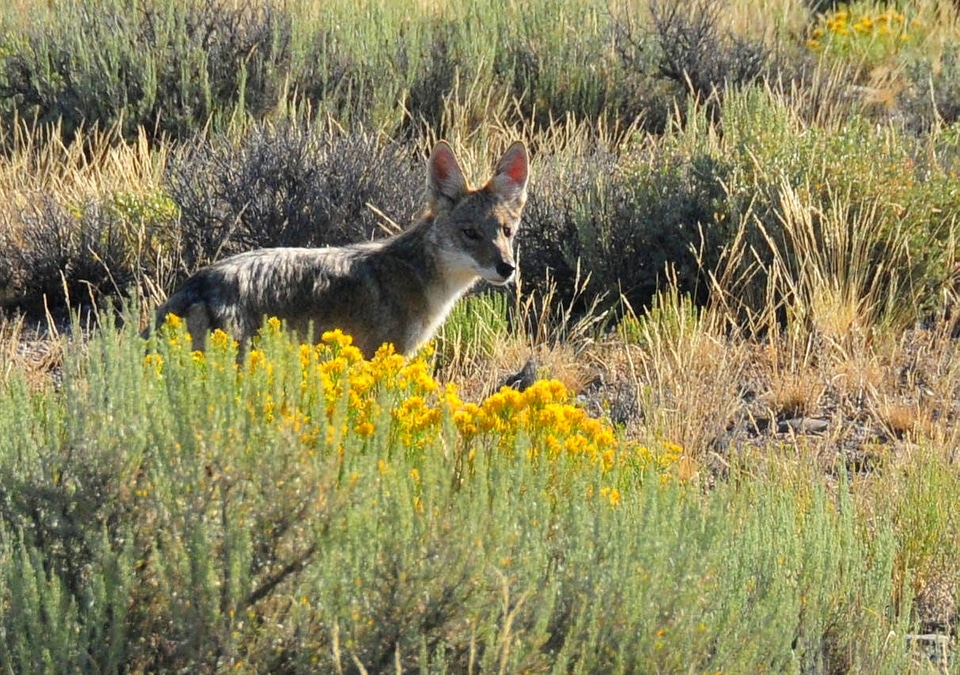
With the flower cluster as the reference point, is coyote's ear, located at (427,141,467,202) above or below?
above

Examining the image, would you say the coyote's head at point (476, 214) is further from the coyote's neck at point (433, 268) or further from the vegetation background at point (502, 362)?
the vegetation background at point (502, 362)

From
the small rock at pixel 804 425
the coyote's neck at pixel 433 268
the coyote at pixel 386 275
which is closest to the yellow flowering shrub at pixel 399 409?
the coyote at pixel 386 275

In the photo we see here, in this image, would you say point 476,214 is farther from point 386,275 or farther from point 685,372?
point 685,372

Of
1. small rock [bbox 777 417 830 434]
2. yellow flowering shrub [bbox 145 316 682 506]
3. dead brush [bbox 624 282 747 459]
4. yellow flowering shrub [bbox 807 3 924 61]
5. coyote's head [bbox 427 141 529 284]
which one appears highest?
yellow flowering shrub [bbox 145 316 682 506]

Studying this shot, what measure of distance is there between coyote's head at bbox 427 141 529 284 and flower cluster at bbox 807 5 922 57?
6.20 meters

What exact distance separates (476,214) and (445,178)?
0.25 meters

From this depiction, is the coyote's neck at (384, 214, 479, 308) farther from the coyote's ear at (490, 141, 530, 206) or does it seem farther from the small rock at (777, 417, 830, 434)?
the small rock at (777, 417, 830, 434)

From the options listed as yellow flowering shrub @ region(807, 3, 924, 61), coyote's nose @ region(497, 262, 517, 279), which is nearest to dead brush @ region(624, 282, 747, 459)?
coyote's nose @ region(497, 262, 517, 279)

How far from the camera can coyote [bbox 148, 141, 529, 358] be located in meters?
6.03

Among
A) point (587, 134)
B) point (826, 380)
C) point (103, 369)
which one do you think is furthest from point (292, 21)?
point (103, 369)

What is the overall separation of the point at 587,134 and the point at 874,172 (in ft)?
9.95

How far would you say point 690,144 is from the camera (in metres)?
8.34

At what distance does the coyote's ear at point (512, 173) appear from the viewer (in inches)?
276

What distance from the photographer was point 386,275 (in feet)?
21.6
